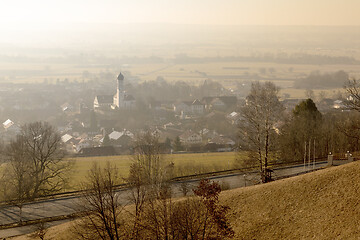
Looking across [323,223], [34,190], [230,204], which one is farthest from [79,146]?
[323,223]

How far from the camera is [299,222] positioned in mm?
10805

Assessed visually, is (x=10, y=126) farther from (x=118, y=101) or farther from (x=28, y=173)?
(x=28, y=173)

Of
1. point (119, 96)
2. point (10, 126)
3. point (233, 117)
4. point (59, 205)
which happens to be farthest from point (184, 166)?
point (119, 96)

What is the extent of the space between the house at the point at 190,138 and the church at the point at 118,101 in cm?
2035

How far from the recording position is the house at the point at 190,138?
4003 centimetres

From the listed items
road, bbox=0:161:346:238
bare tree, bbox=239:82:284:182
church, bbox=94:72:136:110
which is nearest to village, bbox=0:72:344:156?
church, bbox=94:72:136:110

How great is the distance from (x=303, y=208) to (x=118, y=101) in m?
53.8

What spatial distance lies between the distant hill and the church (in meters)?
49.2

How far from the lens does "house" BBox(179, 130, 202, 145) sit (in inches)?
1576

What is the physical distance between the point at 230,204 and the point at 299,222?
2.49 metres

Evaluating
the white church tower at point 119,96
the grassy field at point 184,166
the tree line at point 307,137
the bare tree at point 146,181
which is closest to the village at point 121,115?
the white church tower at point 119,96

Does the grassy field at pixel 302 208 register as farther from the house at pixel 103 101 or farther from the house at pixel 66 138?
the house at pixel 103 101

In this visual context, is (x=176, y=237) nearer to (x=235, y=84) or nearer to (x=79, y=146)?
(x=79, y=146)

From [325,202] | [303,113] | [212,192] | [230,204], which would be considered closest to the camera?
[212,192]
